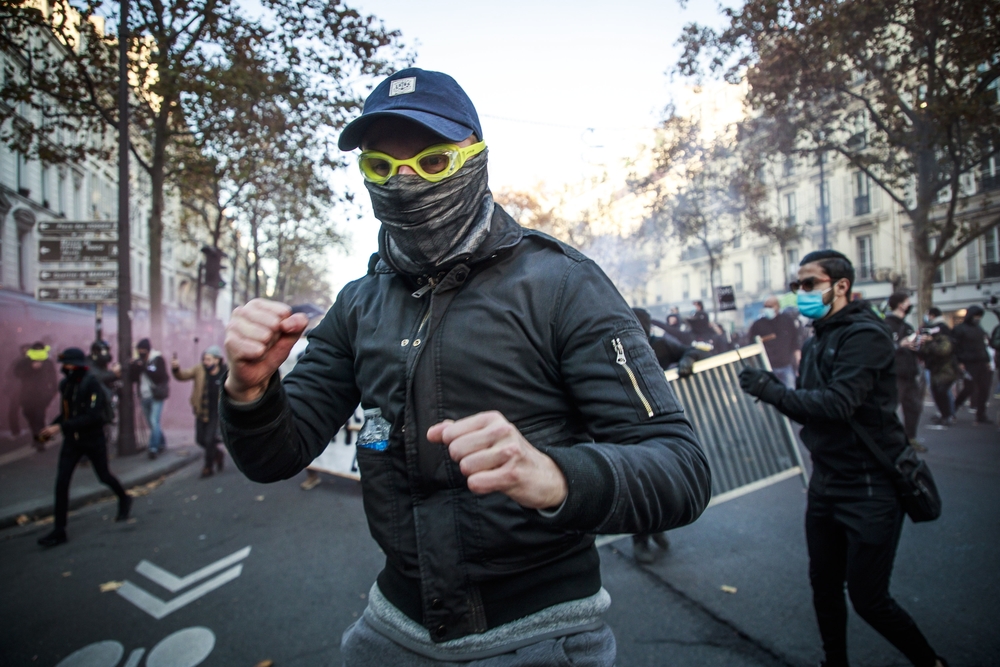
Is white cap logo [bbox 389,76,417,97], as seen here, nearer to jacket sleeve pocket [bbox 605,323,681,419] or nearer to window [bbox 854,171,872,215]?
jacket sleeve pocket [bbox 605,323,681,419]

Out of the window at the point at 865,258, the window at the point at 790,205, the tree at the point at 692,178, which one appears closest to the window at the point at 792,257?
the window at the point at 790,205

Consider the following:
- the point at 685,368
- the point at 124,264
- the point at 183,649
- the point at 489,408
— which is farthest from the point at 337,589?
the point at 124,264

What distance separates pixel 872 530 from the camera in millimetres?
2836

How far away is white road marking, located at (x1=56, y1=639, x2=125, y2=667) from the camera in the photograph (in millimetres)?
3602

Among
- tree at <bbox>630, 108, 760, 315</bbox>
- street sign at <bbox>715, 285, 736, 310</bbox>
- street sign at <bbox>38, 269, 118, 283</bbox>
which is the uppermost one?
tree at <bbox>630, 108, 760, 315</bbox>

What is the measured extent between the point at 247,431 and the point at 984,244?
32750 millimetres

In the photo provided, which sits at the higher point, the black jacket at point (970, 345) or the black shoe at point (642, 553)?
the black jacket at point (970, 345)

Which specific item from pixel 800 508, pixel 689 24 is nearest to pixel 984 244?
pixel 689 24

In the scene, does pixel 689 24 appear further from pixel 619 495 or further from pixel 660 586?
pixel 619 495

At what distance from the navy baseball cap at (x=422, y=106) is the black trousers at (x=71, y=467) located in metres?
6.13

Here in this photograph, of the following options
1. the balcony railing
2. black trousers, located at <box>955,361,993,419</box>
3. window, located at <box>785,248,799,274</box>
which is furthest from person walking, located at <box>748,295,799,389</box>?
window, located at <box>785,248,799,274</box>

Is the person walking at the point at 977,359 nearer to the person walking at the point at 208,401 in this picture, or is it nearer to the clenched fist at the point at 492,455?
the person walking at the point at 208,401

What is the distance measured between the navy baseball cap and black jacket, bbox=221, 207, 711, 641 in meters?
0.29

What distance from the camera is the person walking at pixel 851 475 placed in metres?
2.83
